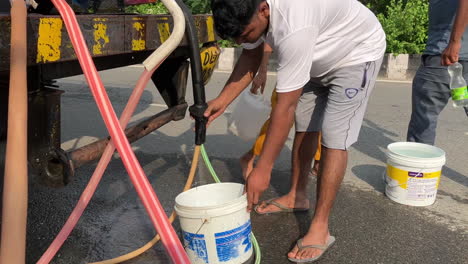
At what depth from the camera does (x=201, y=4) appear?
10.2 m

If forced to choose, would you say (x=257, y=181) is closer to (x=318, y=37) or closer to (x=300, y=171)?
(x=318, y=37)

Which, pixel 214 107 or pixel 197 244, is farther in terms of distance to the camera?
pixel 214 107

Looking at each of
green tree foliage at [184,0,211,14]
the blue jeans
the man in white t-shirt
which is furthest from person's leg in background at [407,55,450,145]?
green tree foliage at [184,0,211,14]

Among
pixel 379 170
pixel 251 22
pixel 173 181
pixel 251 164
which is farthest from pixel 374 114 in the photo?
pixel 251 22

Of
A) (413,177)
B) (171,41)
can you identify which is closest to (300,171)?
(413,177)

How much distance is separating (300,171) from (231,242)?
95 centimetres

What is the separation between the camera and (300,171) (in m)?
2.92

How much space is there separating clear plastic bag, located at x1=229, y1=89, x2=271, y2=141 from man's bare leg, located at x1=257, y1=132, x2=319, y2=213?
507 millimetres

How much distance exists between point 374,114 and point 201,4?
583cm

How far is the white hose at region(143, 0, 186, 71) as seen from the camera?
74.1 inches

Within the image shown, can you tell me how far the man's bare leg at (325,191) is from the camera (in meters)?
2.43

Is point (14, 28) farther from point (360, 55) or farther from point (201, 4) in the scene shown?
point (201, 4)

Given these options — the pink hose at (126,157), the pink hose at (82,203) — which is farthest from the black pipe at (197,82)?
the pink hose at (126,157)

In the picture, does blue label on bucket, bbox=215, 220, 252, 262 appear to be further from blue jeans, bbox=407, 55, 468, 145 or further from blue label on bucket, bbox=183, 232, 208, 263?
blue jeans, bbox=407, 55, 468, 145
